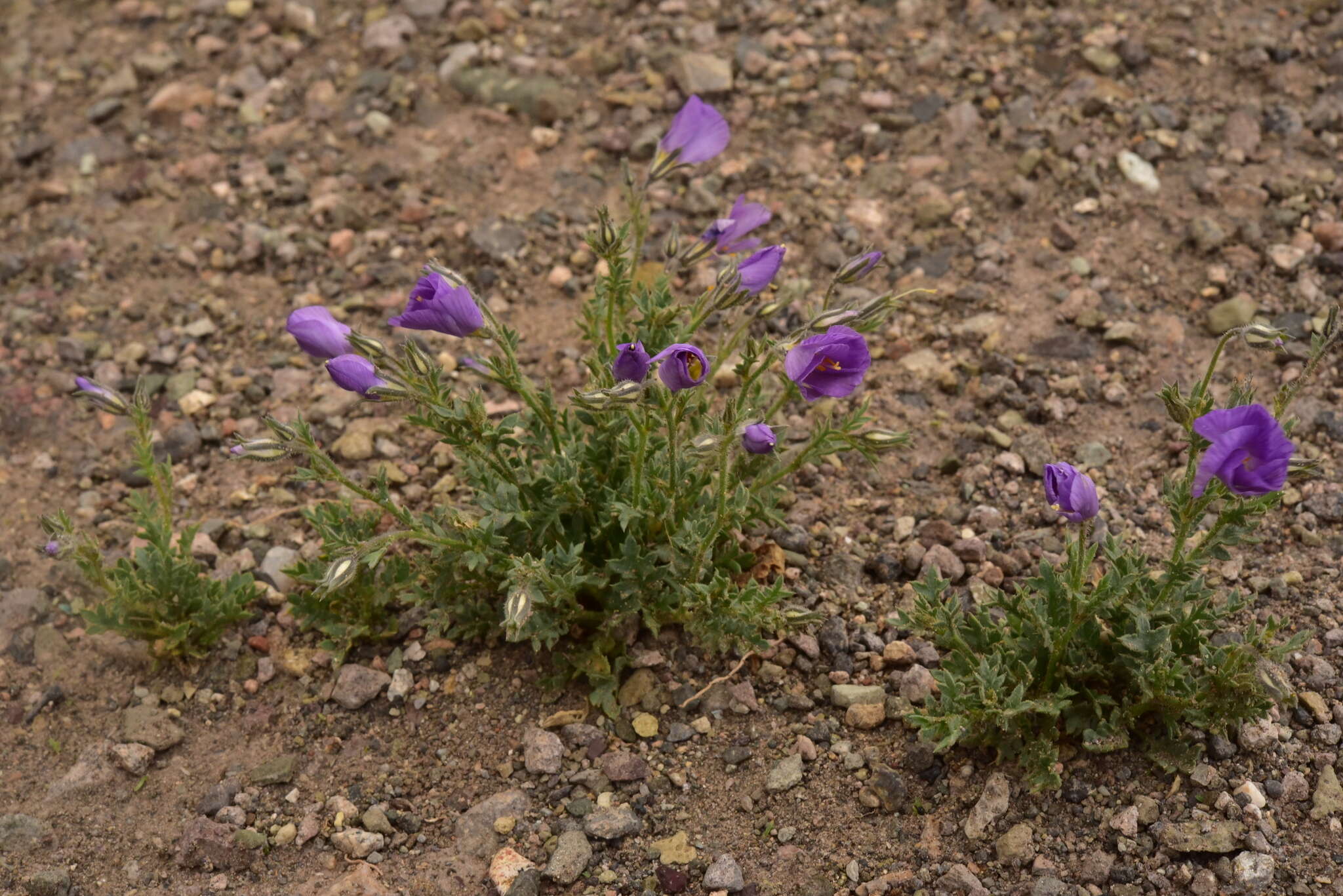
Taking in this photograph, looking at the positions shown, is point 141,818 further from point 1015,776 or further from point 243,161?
point 243,161

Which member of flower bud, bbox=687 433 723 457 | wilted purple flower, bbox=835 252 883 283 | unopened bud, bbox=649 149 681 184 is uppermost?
unopened bud, bbox=649 149 681 184

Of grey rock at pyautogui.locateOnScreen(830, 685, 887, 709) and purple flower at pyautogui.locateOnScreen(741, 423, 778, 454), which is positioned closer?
purple flower at pyautogui.locateOnScreen(741, 423, 778, 454)

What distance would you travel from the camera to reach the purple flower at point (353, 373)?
308 cm

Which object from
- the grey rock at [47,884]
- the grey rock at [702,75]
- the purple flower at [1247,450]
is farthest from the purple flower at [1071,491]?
the grey rock at [702,75]

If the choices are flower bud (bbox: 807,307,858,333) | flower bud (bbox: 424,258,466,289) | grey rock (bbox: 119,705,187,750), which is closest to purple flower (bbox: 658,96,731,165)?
flower bud (bbox: 807,307,858,333)

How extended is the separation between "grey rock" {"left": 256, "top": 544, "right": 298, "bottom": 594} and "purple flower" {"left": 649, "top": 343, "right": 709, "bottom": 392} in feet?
6.09

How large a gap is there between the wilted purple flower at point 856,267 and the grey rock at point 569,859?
1.69m

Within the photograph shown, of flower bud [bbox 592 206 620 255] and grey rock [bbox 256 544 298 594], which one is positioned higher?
flower bud [bbox 592 206 620 255]

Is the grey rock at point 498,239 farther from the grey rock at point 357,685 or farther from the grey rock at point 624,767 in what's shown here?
the grey rock at point 624,767

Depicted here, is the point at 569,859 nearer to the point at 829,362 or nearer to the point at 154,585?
the point at 829,362

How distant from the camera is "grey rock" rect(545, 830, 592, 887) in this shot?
330 cm

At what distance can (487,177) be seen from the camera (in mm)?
5719

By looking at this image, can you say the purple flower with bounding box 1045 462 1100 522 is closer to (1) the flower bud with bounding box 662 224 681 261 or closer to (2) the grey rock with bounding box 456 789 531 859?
(1) the flower bud with bounding box 662 224 681 261

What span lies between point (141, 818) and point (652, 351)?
2007 millimetres
